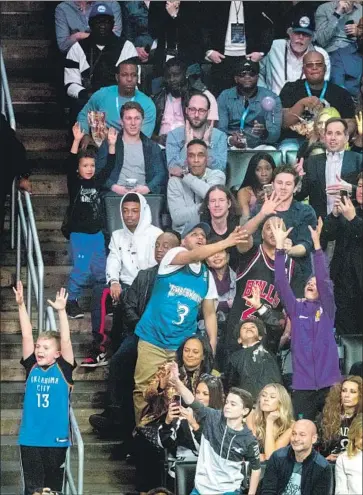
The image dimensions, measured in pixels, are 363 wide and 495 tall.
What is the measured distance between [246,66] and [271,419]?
2.58m

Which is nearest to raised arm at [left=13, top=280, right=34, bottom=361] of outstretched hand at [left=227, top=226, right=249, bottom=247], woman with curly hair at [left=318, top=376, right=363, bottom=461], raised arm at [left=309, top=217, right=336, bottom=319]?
outstretched hand at [left=227, top=226, right=249, bottom=247]

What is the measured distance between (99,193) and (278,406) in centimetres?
186

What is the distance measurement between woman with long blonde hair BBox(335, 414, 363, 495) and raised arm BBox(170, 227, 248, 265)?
4.91 feet

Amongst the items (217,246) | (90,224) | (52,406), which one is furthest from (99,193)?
(52,406)

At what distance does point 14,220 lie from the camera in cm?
1079

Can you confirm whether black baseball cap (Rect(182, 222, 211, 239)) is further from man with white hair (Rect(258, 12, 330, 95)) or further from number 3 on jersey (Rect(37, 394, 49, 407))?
number 3 on jersey (Rect(37, 394, 49, 407))

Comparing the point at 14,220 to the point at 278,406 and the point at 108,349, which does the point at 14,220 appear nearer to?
the point at 108,349

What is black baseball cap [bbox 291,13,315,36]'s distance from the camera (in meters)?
11.4

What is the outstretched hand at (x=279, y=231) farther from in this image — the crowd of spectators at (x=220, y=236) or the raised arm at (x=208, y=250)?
the raised arm at (x=208, y=250)

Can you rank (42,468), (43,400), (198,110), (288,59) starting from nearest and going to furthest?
(42,468) → (43,400) → (198,110) → (288,59)

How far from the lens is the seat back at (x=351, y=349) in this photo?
10453mm

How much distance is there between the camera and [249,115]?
1109cm

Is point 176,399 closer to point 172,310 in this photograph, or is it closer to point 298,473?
point 172,310

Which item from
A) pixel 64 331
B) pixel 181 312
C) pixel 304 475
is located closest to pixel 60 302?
pixel 64 331
